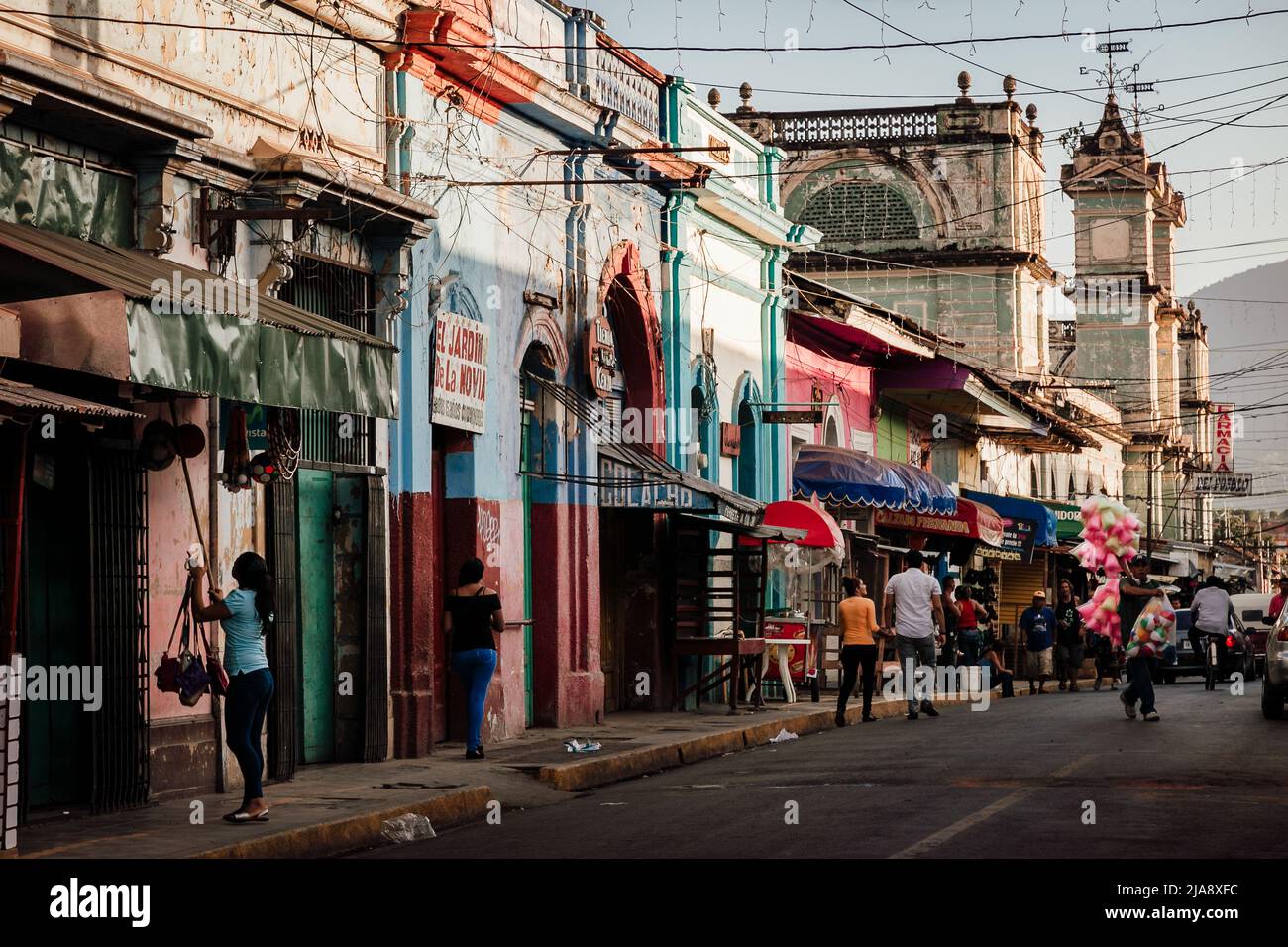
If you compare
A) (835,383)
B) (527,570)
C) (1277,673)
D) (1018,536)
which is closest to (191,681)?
(527,570)

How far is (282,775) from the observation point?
48.0 ft

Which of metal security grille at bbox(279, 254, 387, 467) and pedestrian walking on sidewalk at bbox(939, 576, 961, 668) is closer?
metal security grille at bbox(279, 254, 387, 467)

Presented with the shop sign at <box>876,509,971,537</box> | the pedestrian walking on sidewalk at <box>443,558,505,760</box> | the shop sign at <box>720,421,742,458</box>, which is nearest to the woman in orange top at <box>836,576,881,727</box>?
the shop sign at <box>720,421,742,458</box>

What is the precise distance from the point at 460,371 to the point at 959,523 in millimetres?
18493

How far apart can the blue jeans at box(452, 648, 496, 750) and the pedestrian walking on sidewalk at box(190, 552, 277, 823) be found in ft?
14.3

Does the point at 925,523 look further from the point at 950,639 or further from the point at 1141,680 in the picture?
the point at 1141,680

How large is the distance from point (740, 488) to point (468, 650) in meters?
11.4

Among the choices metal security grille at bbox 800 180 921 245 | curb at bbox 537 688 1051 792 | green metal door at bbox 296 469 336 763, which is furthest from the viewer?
metal security grille at bbox 800 180 921 245

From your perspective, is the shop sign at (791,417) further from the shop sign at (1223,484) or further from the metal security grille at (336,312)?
the shop sign at (1223,484)

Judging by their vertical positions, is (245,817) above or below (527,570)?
below

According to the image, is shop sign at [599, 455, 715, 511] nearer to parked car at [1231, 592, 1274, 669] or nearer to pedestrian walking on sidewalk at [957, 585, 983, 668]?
pedestrian walking on sidewalk at [957, 585, 983, 668]

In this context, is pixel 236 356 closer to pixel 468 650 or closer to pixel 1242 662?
pixel 468 650

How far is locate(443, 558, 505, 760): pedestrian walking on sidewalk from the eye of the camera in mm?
16438

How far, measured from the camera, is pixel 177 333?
1139 centimetres
